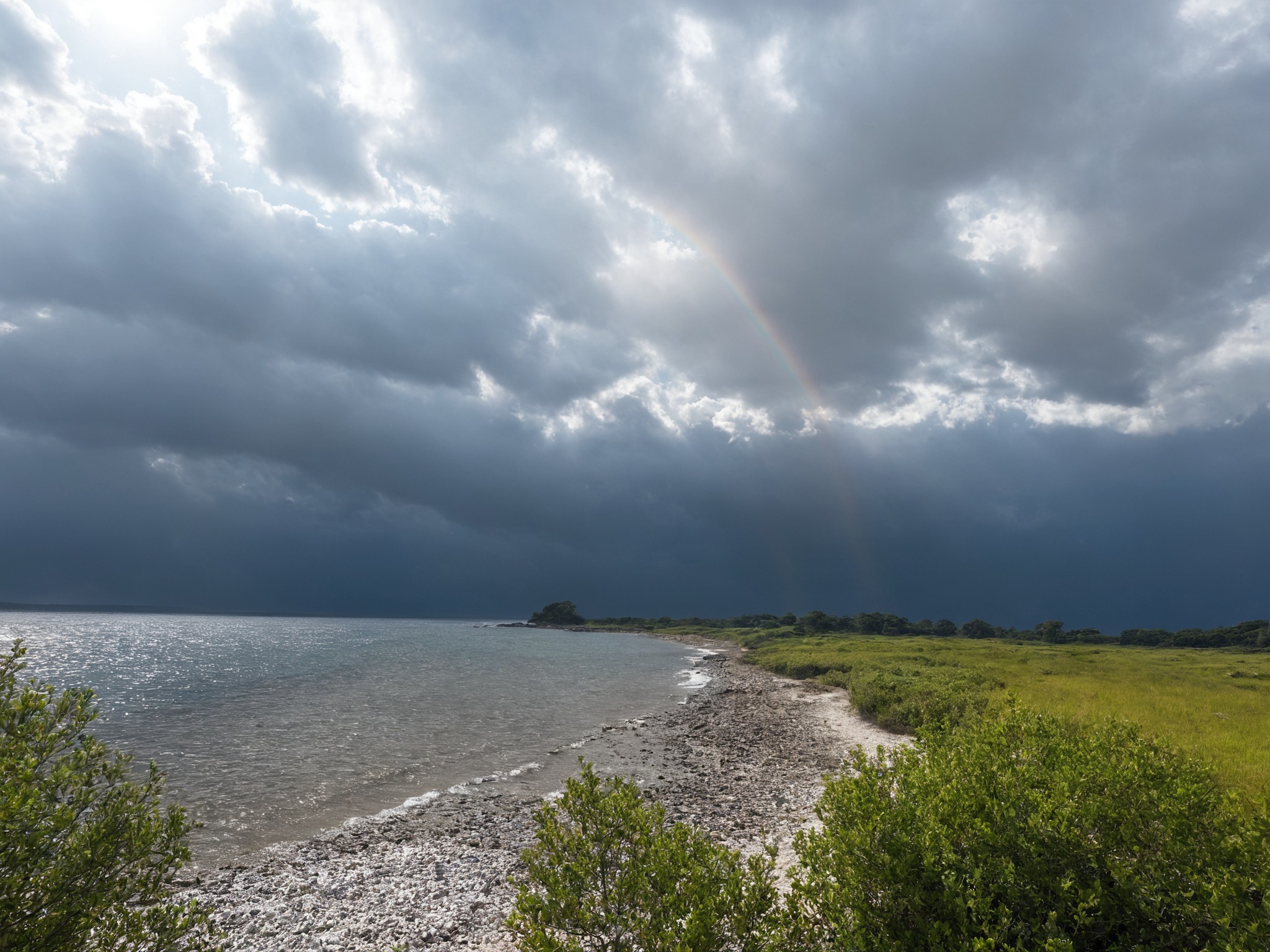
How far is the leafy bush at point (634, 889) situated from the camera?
6.95 m

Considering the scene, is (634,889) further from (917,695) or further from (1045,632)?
(1045,632)

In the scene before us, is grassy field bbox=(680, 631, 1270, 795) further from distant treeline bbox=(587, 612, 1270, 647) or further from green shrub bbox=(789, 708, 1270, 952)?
distant treeline bbox=(587, 612, 1270, 647)

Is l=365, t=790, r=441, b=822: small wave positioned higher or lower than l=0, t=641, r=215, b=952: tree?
lower

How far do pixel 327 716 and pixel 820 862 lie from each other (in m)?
43.4

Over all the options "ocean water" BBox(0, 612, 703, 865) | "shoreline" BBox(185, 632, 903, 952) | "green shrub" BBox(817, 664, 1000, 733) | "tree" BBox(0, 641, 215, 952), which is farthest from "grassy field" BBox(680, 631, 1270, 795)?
"ocean water" BBox(0, 612, 703, 865)

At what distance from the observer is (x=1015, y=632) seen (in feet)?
579

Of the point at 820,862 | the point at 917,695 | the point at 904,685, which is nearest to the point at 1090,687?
the point at 917,695

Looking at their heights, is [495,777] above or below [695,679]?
above

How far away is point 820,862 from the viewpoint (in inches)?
326

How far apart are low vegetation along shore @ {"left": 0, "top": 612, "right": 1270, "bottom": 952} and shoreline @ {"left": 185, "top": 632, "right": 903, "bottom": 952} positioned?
3.9 inches

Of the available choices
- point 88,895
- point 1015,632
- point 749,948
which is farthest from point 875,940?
point 1015,632

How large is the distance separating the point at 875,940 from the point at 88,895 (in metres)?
10.2

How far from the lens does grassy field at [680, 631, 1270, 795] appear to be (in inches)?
772

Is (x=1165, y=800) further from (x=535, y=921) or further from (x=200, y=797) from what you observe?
(x=200, y=797)
